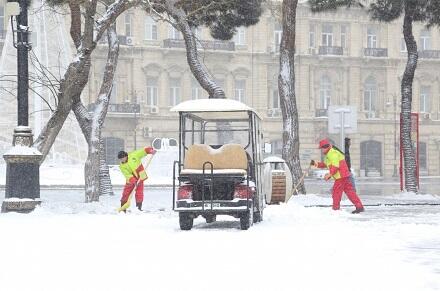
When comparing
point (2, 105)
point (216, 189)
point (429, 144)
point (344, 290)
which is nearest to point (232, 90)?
point (429, 144)

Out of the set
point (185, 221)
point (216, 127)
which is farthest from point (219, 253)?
point (216, 127)

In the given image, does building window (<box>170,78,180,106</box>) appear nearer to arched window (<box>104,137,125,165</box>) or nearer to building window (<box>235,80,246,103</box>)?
building window (<box>235,80,246,103</box>)

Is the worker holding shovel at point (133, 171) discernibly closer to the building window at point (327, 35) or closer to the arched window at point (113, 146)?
the arched window at point (113, 146)

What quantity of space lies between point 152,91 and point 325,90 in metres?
13.2

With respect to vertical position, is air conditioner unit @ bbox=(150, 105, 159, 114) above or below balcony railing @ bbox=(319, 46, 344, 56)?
below

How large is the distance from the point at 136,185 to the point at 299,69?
4235 centimetres

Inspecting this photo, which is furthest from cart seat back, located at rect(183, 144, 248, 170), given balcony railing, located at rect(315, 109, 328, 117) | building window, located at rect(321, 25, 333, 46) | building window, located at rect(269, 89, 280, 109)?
building window, located at rect(321, 25, 333, 46)

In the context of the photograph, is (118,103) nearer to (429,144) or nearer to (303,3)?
(303,3)

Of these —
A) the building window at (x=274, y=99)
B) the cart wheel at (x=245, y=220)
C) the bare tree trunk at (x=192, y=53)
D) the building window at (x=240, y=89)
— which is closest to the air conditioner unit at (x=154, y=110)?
the building window at (x=240, y=89)

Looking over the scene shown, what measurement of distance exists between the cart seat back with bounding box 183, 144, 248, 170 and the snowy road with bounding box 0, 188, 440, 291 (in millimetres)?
1047

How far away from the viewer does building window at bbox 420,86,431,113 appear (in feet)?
200

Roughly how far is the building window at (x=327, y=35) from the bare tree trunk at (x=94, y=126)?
39.5 meters

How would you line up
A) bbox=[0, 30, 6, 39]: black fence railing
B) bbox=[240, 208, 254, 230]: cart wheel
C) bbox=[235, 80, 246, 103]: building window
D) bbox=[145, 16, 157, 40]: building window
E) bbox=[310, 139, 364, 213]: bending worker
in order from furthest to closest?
bbox=[235, 80, 246, 103]: building window
bbox=[145, 16, 157, 40]: building window
bbox=[0, 30, 6, 39]: black fence railing
bbox=[310, 139, 364, 213]: bending worker
bbox=[240, 208, 254, 230]: cart wheel

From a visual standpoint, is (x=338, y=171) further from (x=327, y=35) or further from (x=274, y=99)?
(x=327, y=35)
